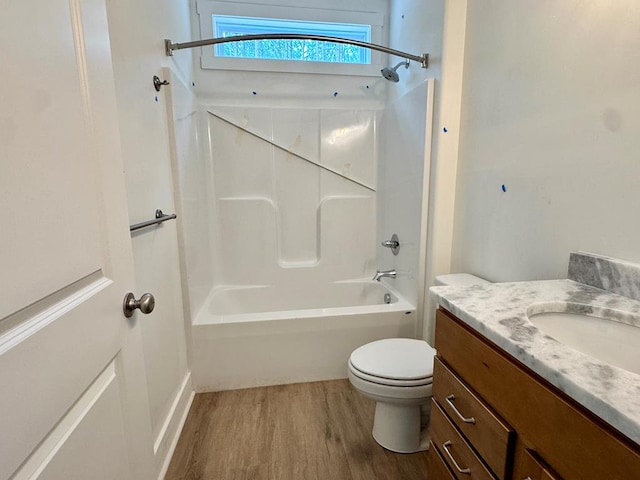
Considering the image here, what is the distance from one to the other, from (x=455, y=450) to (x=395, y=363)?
56 cm

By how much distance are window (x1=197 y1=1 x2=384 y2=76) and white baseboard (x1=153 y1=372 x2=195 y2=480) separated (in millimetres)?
2160

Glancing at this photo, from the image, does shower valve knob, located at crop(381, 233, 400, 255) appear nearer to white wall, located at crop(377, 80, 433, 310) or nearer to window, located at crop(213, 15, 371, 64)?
white wall, located at crop(377, 80, 433, 310)

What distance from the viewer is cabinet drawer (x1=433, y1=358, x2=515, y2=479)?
674mm

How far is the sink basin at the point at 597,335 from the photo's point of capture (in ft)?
2.38

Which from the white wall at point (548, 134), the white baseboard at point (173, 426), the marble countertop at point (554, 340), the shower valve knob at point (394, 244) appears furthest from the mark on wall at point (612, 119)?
the white baseboard at point (173, 426)

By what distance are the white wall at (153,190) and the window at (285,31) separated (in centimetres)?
60

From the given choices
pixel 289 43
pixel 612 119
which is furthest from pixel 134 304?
pixel 289 43

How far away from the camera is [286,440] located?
1.54 m

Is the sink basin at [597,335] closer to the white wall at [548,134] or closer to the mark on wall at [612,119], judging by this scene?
the white wall at [548,134]

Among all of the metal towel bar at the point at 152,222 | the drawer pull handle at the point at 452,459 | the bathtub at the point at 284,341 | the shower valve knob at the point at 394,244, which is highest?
the metal towel bar at the point at 152,222

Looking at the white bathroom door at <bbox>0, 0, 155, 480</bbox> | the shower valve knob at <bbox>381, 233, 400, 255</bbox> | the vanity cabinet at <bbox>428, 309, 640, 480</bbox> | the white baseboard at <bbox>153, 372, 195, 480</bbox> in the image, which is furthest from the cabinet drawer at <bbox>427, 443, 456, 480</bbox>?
the shower valve knob at <bbox>381, 233, 400, 255</bbox>

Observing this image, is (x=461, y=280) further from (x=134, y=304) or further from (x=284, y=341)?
(x=134, y=304)

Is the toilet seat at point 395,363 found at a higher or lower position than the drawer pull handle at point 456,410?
lower

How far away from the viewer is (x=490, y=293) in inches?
34.8
